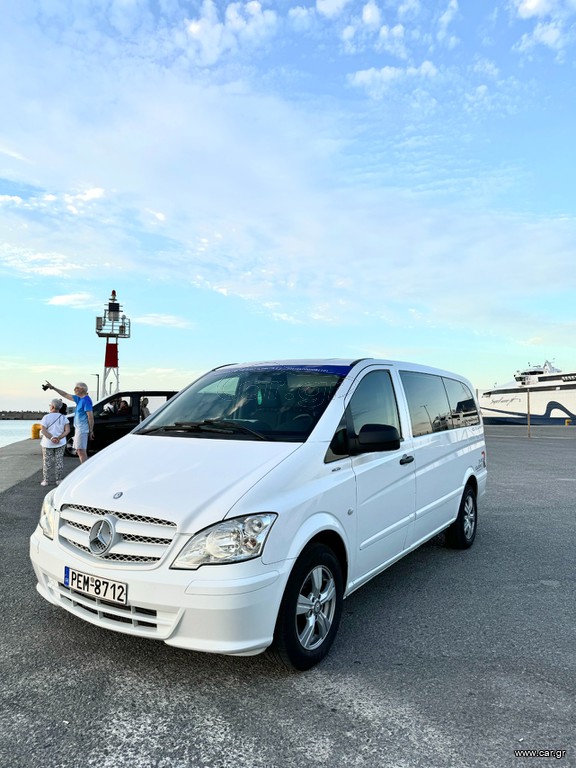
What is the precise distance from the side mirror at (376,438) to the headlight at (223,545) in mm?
1006

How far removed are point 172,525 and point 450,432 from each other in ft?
11.0

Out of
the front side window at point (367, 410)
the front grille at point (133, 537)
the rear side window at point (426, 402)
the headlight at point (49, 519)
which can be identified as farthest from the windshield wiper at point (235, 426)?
the rear side window at point (426, 402)

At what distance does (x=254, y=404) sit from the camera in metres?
4.00

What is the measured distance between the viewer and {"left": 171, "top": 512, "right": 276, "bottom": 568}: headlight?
2756mm

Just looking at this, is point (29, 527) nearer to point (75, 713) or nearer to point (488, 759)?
point (75, 713)

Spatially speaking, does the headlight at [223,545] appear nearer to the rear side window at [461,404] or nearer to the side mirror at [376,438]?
the side mirror at [376,438]

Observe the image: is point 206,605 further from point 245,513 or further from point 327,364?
point 327,364

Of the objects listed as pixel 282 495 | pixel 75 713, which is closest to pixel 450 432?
pixel 282 495

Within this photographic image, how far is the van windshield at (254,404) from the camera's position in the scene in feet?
11.9

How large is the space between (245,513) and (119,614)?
810 mm

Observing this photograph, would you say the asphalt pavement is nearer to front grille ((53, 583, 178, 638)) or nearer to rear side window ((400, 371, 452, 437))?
front grille ((53, 583, 178, 638))

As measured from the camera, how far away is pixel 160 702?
277 cm

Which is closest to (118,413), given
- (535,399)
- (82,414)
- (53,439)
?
(82,414)

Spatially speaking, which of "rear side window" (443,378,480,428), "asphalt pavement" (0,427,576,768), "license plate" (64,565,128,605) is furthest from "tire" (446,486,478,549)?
"license plate" (64,565,128,605)
